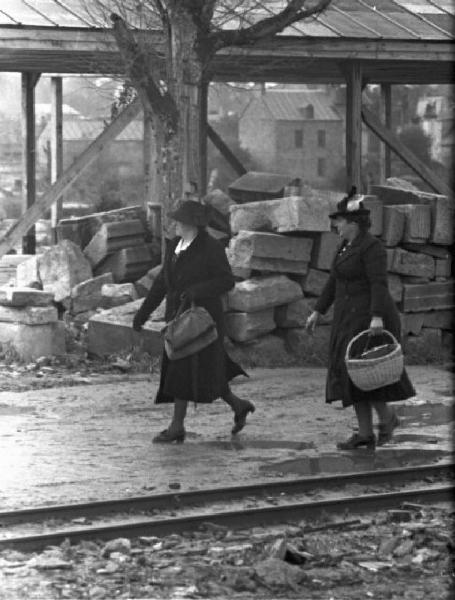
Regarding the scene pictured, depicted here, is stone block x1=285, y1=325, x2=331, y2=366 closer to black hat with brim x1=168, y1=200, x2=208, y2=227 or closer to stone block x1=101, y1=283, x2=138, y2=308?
stone block x1=101, y1=283, x2=138, y2=308

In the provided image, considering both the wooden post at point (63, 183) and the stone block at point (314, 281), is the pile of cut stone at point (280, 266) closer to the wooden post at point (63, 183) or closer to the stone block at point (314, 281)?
the stone block at point (314, 281)

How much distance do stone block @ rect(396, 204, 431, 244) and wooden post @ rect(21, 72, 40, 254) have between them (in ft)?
24.5

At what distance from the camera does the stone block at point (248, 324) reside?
15680 mm

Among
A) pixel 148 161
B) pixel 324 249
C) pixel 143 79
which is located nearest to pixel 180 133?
pixel 143 79

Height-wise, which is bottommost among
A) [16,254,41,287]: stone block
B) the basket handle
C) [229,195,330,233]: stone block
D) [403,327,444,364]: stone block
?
[403,327,444,364]: stone block

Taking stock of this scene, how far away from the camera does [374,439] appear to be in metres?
10.9

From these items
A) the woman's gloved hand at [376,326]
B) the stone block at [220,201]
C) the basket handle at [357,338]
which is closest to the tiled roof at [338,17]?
the stone block at [220,201]

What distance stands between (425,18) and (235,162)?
452 cm

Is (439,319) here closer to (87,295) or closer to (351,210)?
(87,295)

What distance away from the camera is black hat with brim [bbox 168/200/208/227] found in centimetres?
1080

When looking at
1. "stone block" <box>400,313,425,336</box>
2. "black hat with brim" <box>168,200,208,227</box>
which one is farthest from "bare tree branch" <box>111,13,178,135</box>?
"black hat with brim" <box>168,200,208,227</box>

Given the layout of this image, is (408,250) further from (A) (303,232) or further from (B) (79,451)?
(B) (79,451)

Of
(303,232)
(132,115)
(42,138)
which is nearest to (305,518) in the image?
(303,232)

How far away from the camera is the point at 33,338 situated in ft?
51.1
